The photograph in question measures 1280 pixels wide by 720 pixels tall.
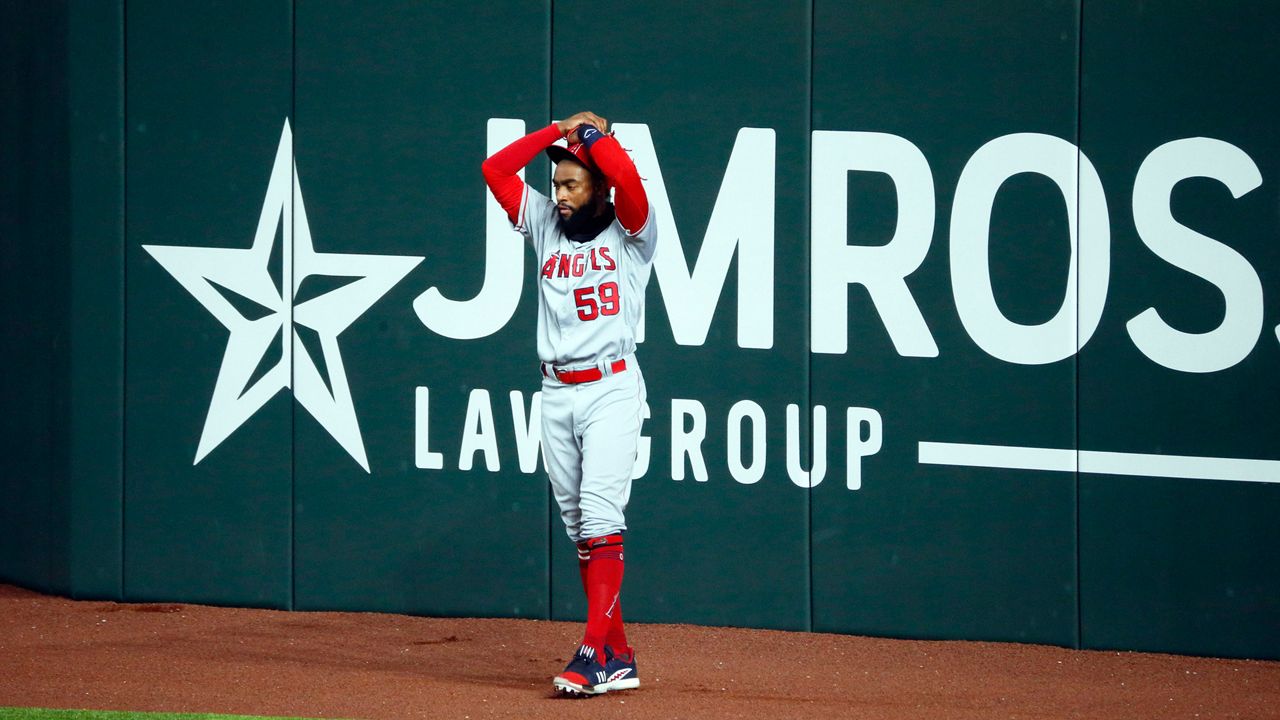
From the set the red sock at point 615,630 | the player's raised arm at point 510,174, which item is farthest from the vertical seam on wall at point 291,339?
the red sock at point 615,630

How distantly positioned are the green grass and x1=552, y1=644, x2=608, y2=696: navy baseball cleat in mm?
833

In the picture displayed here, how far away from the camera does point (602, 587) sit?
15.0 ft

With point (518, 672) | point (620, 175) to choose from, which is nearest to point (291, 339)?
point (518, 672)

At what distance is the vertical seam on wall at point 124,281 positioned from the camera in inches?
243

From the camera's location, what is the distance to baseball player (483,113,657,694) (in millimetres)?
4562

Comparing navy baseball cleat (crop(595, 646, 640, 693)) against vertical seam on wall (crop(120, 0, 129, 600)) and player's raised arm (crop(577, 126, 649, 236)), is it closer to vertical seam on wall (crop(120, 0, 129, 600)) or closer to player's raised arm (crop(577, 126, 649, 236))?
player's raised arm (crop(577, 126, 649, 236))

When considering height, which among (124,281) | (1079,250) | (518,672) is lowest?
(518,672)

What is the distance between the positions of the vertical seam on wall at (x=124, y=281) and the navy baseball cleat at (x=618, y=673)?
2669 millimetres

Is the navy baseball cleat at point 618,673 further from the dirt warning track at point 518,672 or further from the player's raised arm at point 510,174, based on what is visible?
the player's raised arm at point 510,174

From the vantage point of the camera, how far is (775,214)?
19.3 feet

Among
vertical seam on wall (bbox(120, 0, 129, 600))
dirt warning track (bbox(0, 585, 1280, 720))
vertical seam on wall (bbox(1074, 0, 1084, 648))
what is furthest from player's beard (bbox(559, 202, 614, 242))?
vertical seam on wall (bbox(120, 0, 129, 600))

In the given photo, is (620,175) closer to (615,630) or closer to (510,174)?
(510,174)

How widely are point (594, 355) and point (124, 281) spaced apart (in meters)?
2.67

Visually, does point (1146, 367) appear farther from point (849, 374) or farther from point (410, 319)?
point (410, 319)
